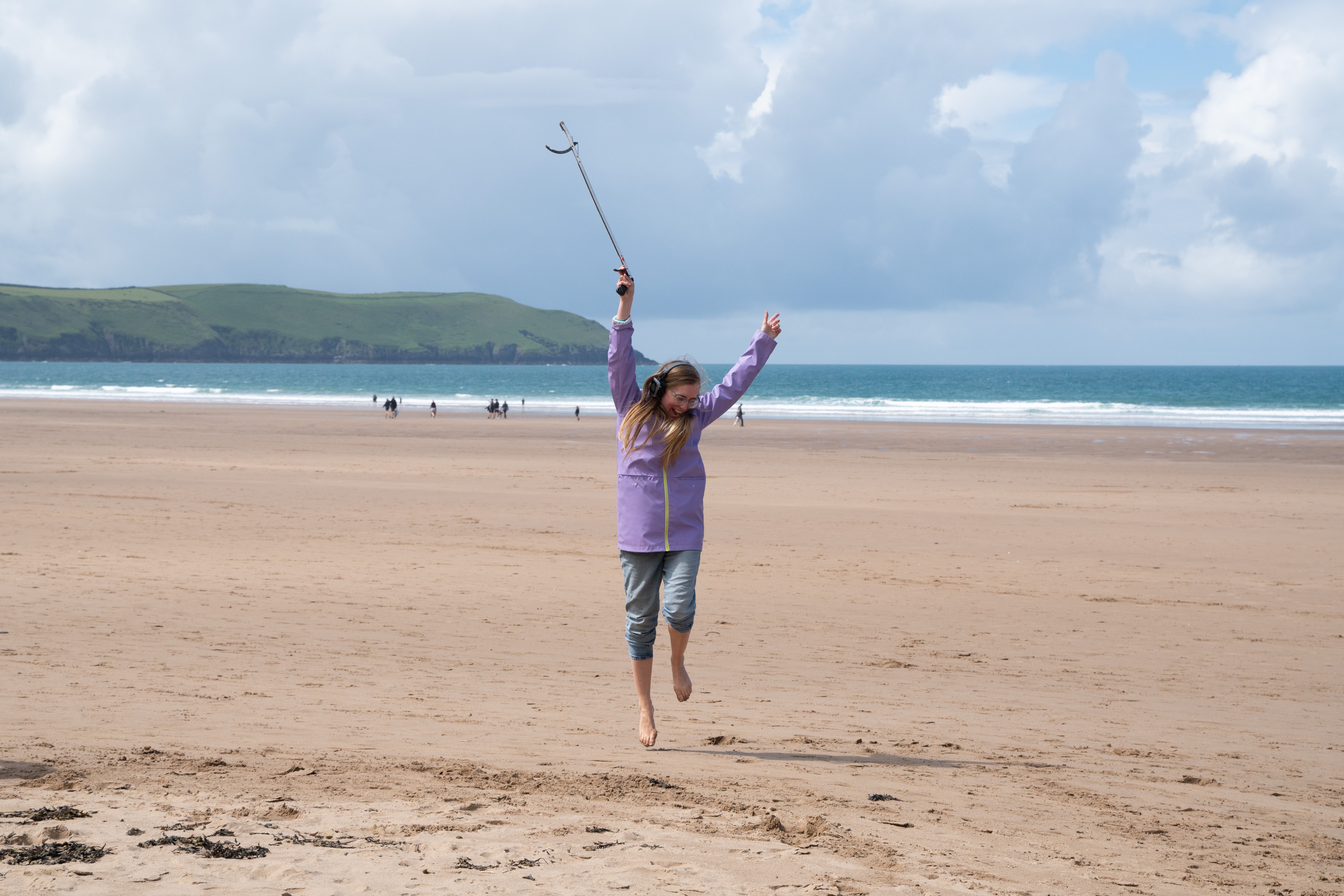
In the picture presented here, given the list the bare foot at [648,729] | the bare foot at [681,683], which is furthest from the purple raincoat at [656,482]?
the bare foot at [648,729]

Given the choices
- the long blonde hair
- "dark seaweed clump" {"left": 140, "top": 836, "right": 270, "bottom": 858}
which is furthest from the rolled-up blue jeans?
"dark seaweed clump" {"left": 140, "top": 836, "right": 270, "bottom": 858}

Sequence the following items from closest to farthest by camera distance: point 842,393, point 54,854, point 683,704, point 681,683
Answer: point 54,854, point 681,683, point 683,704, point 842,393

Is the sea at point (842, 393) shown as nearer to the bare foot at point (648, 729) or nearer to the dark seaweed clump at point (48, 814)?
the bare foot at point (648, 729)

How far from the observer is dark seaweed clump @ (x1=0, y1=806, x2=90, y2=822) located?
145 inches

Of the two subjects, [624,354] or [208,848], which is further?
[624,354]

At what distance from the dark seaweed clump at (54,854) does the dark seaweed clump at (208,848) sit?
0.48 feet

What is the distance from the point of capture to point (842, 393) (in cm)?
9262

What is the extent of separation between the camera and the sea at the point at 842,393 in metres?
52.2

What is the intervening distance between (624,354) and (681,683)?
1.66m

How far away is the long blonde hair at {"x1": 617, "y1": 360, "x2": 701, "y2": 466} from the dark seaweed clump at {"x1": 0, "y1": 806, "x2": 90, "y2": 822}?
2.58 m

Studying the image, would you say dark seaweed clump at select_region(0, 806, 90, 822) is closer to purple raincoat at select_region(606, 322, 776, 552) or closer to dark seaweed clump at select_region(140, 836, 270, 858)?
dark seaweed clump at select_region(140, 836, 270, 858)

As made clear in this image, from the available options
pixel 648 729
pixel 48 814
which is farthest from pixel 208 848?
pixel 648 729

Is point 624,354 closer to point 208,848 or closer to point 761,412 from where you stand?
point 208,848

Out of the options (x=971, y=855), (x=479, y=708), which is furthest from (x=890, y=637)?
(x=971, y=855)
